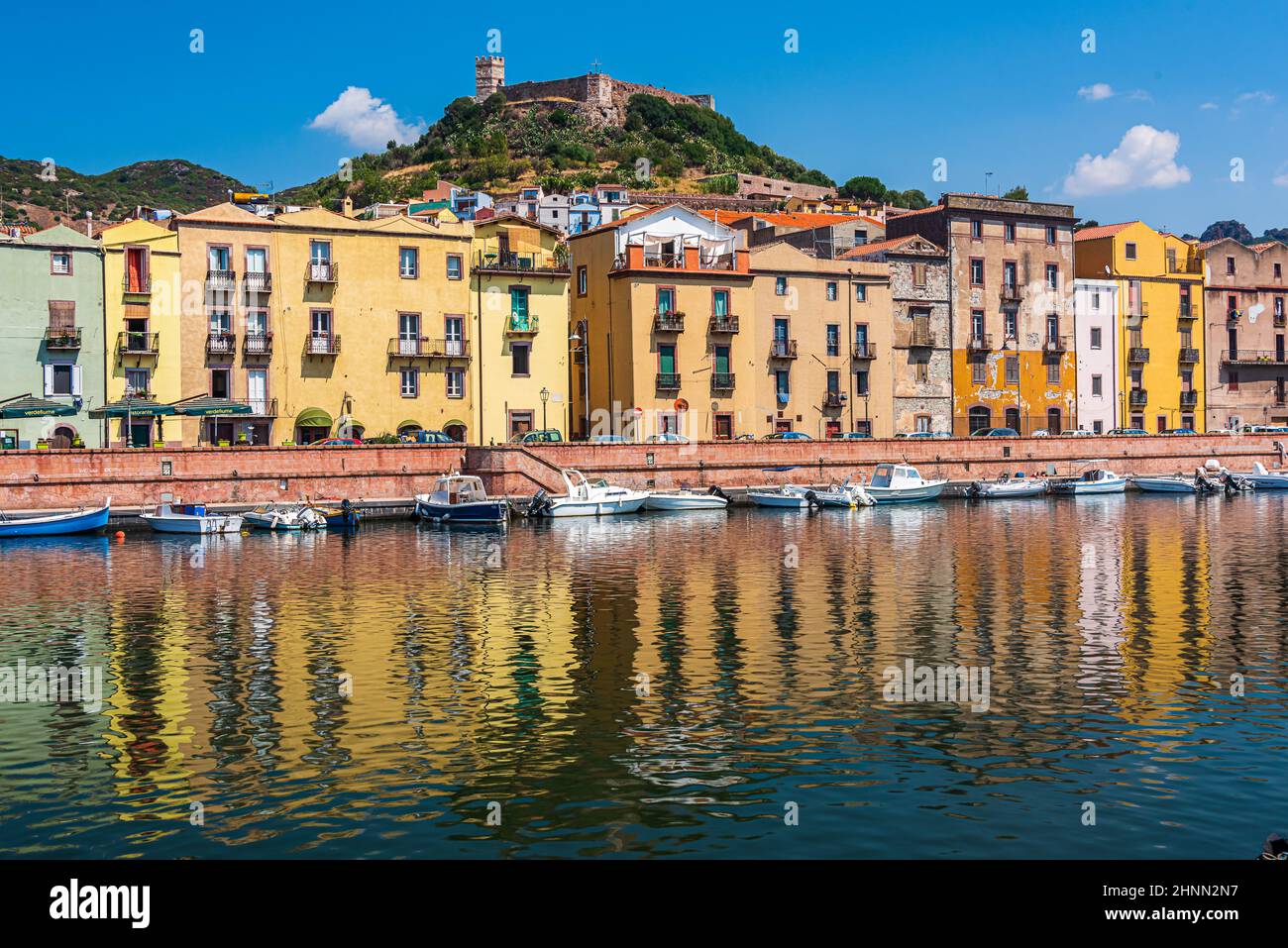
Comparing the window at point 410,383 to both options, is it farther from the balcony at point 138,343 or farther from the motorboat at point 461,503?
the balcony at point 138,343

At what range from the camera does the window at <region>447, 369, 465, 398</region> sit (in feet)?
235

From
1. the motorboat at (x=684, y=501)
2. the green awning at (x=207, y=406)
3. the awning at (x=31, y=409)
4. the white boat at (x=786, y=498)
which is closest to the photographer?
the awning at (x=31, y=409)

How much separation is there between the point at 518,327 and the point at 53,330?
23378 millimetres

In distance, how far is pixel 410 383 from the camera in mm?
70938

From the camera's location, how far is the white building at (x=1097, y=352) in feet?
300

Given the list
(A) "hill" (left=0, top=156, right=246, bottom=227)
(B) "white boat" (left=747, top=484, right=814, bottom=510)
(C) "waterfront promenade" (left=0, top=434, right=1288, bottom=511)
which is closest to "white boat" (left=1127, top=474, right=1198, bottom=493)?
(C) "waterfront promenade" (left=0, top=434, right=1288, bottom=511)

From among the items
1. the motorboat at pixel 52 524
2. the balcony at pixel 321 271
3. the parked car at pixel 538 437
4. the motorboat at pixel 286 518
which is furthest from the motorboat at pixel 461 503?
the motorboat at pixel 52 524

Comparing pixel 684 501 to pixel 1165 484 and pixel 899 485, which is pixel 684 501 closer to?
pixel 899 485

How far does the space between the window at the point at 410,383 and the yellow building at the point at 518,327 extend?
11.1ft

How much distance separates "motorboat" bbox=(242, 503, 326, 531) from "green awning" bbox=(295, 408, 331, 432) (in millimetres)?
10380

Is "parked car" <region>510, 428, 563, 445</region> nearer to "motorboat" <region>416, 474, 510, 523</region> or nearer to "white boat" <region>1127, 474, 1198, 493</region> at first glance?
"motorboat" <region>416, 474, 510, 523</region>

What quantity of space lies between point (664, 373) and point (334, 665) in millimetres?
51333

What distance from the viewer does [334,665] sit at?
2545 cm
